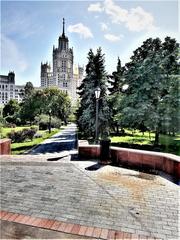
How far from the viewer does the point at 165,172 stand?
22.9ft

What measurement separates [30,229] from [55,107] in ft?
137

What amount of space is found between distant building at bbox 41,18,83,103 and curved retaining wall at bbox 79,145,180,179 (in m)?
132

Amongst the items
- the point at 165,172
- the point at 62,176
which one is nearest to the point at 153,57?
the point at 165,172

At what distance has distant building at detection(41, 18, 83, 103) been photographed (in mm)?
145625

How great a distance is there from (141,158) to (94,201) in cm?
343

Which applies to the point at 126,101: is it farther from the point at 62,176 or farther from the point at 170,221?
the point at 170,221

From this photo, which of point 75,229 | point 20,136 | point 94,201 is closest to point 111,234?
point 75,229

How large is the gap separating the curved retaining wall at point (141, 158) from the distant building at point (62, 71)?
435 ft

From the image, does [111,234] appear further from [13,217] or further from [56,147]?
[56,147]

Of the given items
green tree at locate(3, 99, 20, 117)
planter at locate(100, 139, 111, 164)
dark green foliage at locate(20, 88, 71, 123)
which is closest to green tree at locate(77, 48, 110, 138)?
planter at locate(100, 139, 111, 164)

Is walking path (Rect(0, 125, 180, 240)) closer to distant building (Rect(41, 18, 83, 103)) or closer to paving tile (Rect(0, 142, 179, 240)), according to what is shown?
paving tile (Rect(0, 142, 179, 240))

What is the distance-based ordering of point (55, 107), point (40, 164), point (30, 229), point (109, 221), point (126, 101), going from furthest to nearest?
point (55, 107), point (126, 101), point (40, 164), point (109, 221), point (30, 229)

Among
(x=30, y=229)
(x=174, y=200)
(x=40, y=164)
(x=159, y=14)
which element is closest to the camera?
(x=30, y=229)

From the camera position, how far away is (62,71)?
154 meters
